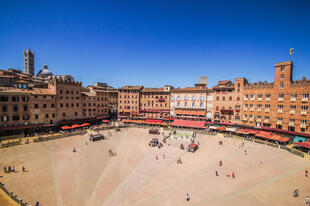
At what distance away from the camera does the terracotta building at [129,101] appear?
73.8 meters

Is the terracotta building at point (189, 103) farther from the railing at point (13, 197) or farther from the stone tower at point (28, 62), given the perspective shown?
the stone tower at point (28, 62)

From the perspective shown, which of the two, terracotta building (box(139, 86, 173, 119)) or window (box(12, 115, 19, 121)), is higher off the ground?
terracotta building (box(139, 86, 173, 119))

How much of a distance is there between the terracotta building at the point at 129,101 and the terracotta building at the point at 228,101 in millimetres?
35015

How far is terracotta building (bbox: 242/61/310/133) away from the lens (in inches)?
1644

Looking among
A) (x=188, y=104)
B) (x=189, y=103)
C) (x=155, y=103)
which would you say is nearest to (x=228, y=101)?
(x=189, y=103)

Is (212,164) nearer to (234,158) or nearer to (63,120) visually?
(234,158)

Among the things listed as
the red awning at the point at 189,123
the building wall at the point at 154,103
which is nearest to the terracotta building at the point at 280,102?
the red awning at the point at 189,123

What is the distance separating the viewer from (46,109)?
52.4m

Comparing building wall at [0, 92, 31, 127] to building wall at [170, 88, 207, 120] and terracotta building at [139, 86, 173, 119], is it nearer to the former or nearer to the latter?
terracotta building at [139, 86, 173, 119]

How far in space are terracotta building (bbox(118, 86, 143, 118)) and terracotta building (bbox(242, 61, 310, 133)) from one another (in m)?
45.1

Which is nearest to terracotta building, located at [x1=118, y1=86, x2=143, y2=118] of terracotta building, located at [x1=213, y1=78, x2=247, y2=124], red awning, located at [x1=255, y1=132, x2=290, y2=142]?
terracotta building, located at [x1=213, y1=78, x2=247, y2=124]

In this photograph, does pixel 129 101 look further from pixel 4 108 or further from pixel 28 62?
pixel 28 62

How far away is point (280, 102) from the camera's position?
46.0 metres

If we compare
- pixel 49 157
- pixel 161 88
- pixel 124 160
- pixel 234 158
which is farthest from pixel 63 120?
pixel 234 158
